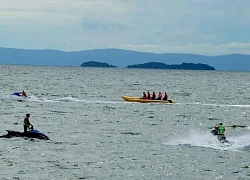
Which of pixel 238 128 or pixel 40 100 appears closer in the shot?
pixel 238 128

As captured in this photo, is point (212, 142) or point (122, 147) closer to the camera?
point (122, 147)

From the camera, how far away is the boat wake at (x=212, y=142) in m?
39.7

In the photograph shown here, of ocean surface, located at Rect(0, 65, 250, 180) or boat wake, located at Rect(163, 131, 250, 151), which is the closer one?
ocean surface, located at Rect(0, 65, 250, 180)

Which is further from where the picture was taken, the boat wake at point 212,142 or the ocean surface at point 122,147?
the boat wake at point 212,142

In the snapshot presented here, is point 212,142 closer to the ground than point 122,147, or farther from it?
farther from it

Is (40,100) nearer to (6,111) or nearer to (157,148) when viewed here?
(6,111)

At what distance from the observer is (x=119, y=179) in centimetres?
2925

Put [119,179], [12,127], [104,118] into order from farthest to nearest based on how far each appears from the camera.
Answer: [104,118], [12,127], [119,179]

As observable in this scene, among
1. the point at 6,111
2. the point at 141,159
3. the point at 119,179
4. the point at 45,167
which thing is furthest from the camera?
the point at 6,111

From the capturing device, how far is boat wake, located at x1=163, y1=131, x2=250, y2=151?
39.7m

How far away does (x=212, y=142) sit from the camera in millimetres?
41031

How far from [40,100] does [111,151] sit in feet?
141

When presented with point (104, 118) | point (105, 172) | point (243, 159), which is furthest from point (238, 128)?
point (105, 172)

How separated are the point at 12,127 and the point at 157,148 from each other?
1484cm
